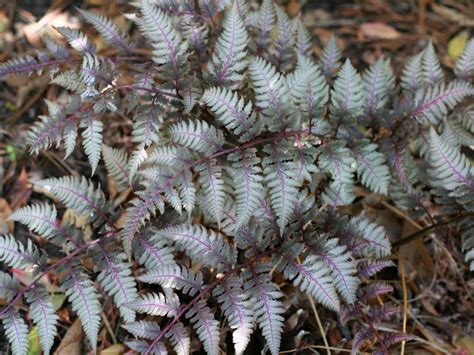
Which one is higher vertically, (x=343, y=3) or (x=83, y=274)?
(x=343, y=3)

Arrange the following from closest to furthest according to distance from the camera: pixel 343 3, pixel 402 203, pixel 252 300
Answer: pixel 252 300, pixel 402 203, pixel 343 3

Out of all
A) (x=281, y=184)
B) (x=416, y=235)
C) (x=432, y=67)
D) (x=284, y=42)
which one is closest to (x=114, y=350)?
(x=281, y=184)

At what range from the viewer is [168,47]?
2432 millimetres

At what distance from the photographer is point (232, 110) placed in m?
2.38

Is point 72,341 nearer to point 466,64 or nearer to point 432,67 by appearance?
point 432,67

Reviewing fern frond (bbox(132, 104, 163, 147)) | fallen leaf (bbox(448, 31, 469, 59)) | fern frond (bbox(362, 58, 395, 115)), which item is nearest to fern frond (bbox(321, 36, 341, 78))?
fern frond (bbox(362, 58, 395, 115))

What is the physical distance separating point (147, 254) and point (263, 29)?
1.12 m

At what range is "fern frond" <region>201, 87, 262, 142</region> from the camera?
7.75ft

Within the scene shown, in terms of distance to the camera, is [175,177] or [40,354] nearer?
[175,177]

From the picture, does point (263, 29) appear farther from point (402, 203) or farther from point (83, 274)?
point (83, 274)

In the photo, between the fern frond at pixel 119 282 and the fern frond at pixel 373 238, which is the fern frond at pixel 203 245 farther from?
the fern frond at pixel 373 238

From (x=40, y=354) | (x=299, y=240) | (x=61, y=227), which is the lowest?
(x=40, y=354)

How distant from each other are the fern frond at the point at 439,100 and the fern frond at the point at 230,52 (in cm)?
77

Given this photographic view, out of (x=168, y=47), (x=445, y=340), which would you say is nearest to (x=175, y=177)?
(x=168, y=47)
